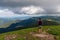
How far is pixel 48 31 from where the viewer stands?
95938 mm

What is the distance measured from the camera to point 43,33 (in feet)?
301

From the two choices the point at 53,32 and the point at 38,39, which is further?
the point at 53,32

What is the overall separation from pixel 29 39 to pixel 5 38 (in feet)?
39.5

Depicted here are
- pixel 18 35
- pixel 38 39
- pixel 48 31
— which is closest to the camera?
pixel 38 39

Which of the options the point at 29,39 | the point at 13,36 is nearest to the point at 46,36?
the point at 29,39

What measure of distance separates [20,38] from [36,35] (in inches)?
332

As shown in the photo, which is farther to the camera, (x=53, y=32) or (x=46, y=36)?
(x=53, y=32)

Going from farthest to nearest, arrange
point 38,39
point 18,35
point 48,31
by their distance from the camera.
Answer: point 48,31 < point 18,35 < point 38,39

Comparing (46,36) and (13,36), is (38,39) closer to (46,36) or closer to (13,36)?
(46,36)

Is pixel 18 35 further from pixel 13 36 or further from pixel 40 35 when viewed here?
pixel 40 35

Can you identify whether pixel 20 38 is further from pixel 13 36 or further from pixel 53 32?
pixel 53 32

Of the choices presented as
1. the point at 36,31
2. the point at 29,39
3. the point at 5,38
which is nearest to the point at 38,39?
the point at 29,39

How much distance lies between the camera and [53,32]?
9775cm

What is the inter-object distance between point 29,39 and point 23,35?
5.32 meters
